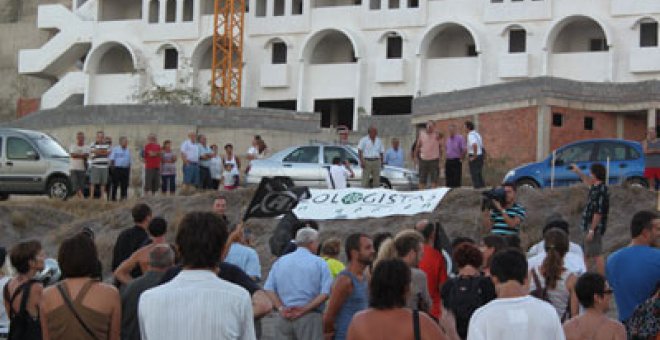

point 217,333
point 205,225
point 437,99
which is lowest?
point 217,333

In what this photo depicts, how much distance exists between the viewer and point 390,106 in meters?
59.6

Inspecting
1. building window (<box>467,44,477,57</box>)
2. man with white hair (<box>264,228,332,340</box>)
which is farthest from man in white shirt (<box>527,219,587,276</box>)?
building window (<box>467,44,477,57</box>)

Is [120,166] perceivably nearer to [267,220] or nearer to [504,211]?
[267,220]

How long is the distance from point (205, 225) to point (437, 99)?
41269mm

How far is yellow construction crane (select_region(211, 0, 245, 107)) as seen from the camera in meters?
60.2

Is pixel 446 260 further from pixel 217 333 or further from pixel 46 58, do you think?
pixel 46 58

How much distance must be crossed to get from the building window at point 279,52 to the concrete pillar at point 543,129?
18.6m

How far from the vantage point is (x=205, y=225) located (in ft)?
26.8

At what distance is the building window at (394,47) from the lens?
5850cm

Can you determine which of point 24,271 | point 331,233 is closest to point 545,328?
point 24,271

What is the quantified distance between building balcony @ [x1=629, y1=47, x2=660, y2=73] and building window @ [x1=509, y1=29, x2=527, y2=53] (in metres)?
4.92

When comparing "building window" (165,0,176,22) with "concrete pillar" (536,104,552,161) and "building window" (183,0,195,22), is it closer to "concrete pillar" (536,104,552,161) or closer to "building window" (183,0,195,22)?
"building window" (183,0,195,22)

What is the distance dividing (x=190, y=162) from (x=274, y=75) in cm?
2846

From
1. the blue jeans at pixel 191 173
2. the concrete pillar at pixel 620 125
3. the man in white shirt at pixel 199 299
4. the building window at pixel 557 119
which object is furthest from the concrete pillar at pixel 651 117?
the man in white shirt at pixel 199 299
